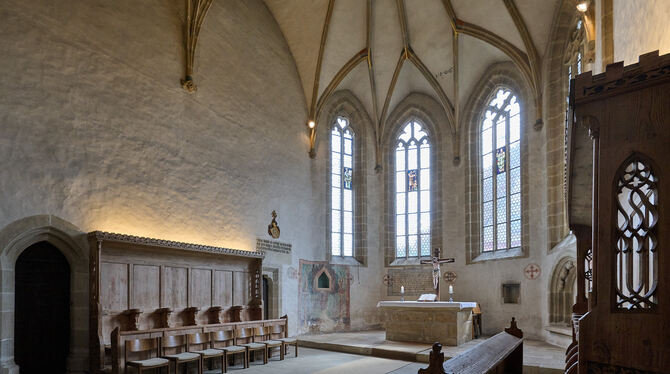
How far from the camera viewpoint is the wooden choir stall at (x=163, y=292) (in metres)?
7.81

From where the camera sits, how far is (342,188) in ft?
51.6

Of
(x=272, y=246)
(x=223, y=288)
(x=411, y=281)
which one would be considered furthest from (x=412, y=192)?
(x=223, y=288)

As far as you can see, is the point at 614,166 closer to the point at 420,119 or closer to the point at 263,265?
the point at 263,265

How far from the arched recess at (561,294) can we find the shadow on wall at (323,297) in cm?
587

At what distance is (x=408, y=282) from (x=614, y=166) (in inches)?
519

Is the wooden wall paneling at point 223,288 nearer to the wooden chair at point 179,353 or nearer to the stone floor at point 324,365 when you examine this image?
the stone floor at point 324,365

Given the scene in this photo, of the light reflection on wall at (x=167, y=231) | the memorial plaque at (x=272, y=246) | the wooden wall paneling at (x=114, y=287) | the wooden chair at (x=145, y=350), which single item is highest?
the light reflection on wall at (x=167, y=231)

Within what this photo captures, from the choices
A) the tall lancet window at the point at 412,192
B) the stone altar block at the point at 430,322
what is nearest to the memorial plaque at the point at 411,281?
the tall lancet window at the point at 412,192

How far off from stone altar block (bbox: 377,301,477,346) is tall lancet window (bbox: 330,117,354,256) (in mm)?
4225

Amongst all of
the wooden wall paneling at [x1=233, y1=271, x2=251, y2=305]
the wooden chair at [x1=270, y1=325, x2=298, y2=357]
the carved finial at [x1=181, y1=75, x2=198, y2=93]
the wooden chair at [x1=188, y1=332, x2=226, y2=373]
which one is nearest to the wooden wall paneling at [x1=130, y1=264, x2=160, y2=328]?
the wooden chair at [x1=188, y1=332, x2=226, y2=373]

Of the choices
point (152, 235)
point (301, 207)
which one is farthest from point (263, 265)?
point (152, 235)

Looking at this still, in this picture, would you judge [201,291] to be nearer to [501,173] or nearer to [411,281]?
[411,281]

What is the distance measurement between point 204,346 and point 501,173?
9.30 m

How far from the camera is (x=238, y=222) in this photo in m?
11.8
